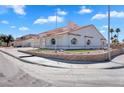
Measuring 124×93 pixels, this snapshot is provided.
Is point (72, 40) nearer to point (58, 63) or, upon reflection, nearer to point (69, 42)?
point (69, 42)

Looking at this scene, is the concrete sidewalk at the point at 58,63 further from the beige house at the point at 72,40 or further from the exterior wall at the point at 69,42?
the exterior wall at the point at 69,42

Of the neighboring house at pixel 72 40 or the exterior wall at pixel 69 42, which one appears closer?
the neighboring house at pixel 72 40

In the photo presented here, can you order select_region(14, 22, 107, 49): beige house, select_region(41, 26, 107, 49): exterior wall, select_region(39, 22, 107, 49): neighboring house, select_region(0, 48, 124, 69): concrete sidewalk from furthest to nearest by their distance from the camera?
select_region(41, 26, 107, 49): exterior wall < select_region(39, 22, 107, 49): neighboring house < select_region(14, 22, 107, 49): beige house < select_region(0, 48, 124, 69): concrete sidewalk

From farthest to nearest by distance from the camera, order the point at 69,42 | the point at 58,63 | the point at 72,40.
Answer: the point at 72,40 < the point at 69,42 < the point at 58,63

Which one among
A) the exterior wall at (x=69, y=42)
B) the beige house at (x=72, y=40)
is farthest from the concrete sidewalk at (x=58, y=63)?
the exterior wall at (x=69, y=42)

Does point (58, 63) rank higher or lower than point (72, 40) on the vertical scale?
lower

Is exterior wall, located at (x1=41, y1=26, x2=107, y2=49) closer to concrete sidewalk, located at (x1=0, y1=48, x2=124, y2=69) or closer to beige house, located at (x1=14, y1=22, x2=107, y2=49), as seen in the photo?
beige house, located at (x1=14, y1=22, x2=107, y2=49)

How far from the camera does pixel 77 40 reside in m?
22.4

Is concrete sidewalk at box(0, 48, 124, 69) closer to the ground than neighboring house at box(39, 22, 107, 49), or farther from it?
closer to the ground

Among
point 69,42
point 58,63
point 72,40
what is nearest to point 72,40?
point 72,40

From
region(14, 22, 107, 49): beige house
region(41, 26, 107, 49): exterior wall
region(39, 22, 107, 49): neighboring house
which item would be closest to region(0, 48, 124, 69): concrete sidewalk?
region(14, 22, 107, 49): beige house

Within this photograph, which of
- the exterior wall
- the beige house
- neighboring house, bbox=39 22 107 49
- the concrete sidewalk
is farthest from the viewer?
the exterior wall
